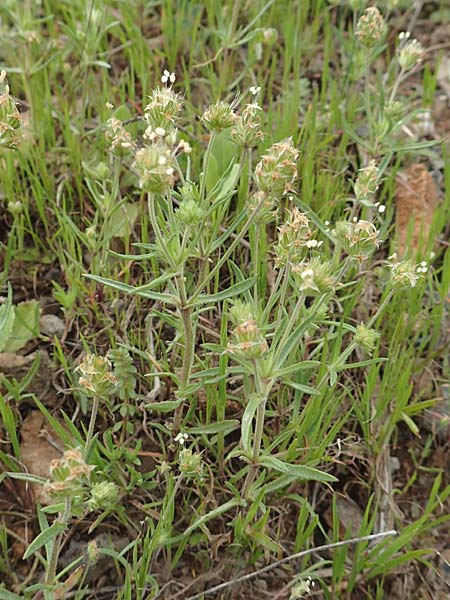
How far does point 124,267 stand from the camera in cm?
266

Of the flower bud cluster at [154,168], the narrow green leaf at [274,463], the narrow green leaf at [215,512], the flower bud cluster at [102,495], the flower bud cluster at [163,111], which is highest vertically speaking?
the flower bud cluster at [163,111]

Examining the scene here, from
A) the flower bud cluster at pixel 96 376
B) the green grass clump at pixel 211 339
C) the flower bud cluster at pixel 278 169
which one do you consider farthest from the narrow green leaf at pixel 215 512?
the flower bud cluster at pixel 278 169

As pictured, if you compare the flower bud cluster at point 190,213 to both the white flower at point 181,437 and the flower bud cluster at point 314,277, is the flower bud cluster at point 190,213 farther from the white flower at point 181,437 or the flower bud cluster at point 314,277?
the white flower at point 181,437

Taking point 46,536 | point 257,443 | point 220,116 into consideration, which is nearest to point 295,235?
point 220,116

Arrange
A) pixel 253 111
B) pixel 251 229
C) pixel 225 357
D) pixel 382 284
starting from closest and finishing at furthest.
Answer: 1. pixel 253 111
2. pixel 225 357
3. pixel 251 229
4. pixel 382 284

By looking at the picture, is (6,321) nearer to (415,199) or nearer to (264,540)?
(264,540)

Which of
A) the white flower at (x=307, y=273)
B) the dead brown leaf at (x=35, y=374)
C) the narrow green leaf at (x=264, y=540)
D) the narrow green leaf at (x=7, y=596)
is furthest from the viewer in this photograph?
the dead brown leaf at (x=35, y=374)

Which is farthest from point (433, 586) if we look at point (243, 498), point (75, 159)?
point (75, 159)

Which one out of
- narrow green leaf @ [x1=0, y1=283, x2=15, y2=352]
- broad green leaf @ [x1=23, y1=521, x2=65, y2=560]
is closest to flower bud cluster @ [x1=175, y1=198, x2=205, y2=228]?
narrow green leaf @ [x1=0, y1=283, x2=15, y2=352]

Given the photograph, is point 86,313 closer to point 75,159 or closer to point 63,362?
point 63,362

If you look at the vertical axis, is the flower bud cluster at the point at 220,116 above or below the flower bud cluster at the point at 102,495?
above

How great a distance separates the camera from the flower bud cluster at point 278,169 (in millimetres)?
1896

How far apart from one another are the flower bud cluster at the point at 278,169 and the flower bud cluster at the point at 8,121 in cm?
73

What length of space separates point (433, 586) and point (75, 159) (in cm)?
214
